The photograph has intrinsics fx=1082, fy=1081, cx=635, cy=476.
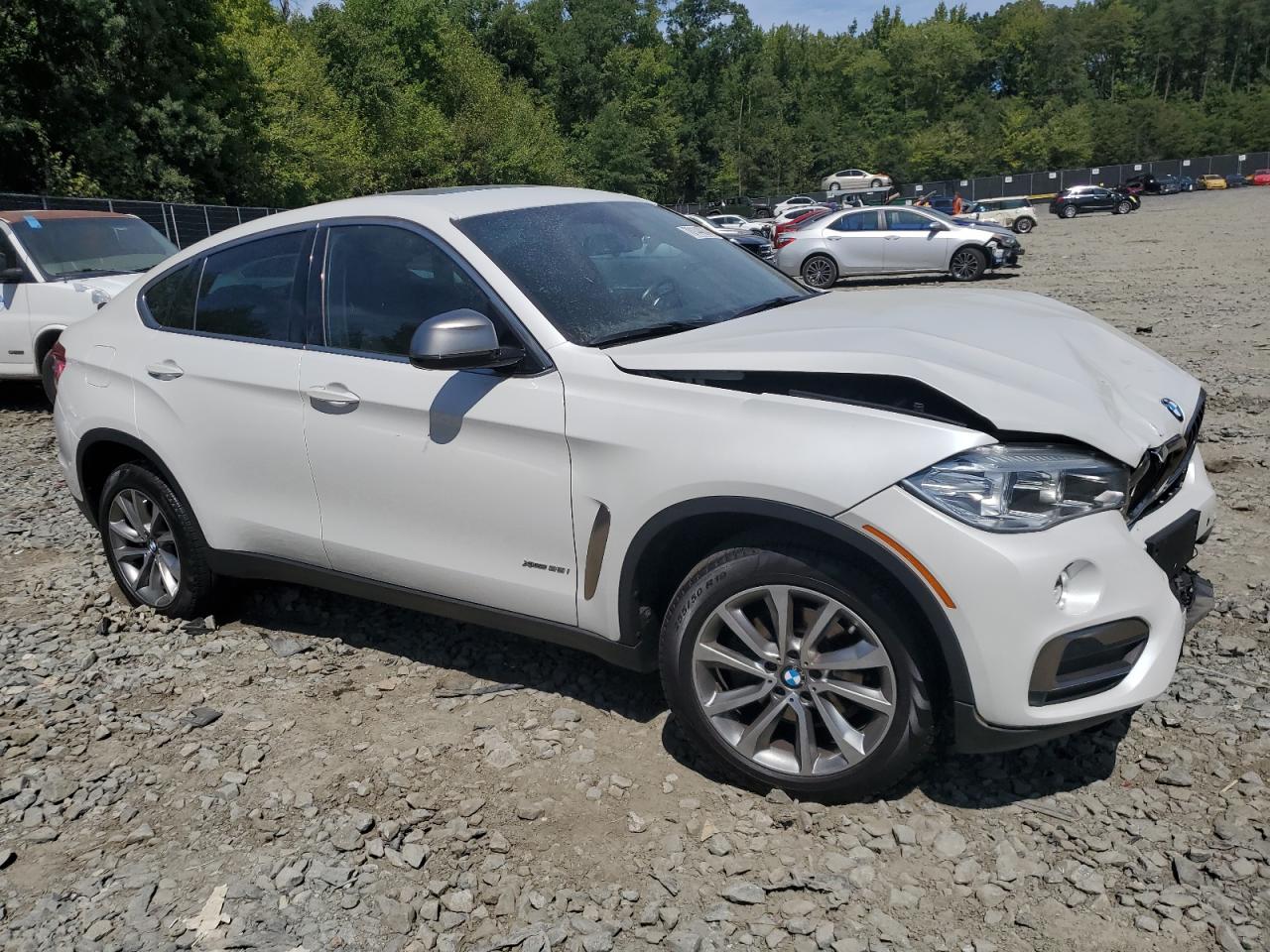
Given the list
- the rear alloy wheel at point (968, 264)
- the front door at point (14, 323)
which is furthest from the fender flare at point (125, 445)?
the rear alloy wheel at point (968, 264)

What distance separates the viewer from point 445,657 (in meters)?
4.41

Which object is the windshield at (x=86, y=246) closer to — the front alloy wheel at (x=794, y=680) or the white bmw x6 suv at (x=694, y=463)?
the white bmw x6 suv at (x=694, y=463)

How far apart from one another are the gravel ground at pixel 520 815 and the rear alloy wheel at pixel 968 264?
55.3 ft

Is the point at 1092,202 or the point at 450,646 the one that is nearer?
the point at 450,646

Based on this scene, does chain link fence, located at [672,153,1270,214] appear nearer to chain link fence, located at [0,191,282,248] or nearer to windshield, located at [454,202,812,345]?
chain link fence, located at [0,191,282,248]

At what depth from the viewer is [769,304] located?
13.3 feet

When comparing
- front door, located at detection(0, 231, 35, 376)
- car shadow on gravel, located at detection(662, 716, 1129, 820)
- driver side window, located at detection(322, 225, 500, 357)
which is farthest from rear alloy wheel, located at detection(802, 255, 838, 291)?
car shadow on gravel, located at detection(662, 716, 1129, 820)

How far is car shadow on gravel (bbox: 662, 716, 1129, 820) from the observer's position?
126 inches

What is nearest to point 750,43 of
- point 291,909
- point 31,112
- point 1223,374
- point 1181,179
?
point 1181,179

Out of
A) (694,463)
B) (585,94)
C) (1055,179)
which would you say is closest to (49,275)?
(694,463)

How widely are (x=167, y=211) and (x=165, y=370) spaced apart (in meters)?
21.5

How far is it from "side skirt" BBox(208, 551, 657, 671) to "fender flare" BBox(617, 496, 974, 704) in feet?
1.25

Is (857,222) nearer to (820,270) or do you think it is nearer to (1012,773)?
(820,270)

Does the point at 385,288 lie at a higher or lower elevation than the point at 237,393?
higher
